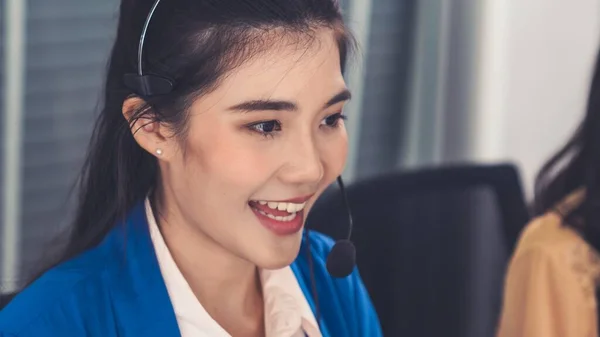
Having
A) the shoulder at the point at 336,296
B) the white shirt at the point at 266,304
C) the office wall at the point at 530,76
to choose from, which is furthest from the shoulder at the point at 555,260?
the office wall at the point at 530,76

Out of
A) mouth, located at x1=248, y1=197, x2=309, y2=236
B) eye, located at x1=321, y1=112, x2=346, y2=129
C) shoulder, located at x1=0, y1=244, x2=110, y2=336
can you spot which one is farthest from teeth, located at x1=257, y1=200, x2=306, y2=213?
shoulder, located at x1=0, y1=244, x2=110, y2=336

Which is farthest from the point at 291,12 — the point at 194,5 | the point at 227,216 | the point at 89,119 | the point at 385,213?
the point at 89,119

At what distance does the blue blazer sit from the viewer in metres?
1.05

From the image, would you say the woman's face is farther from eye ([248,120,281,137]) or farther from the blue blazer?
the blue blazer

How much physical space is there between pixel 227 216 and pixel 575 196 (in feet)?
2.79

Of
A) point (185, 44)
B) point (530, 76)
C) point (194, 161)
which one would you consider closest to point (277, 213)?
point (194, 161)

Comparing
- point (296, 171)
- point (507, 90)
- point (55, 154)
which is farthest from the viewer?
point (507, 90)

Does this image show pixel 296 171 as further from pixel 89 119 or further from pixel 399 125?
pixel 399 125

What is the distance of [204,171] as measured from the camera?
3.51 feet

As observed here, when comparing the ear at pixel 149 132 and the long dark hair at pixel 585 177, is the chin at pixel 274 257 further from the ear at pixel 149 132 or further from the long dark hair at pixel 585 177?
the long dark hair at pixel 585 177

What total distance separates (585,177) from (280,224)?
804 millimetres

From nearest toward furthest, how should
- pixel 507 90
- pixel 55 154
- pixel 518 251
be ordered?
pixel 518 251
pixel 55 154
pixel 507 90

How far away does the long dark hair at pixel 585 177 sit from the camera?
1.62 m

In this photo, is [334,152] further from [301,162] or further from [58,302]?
[58,302]
